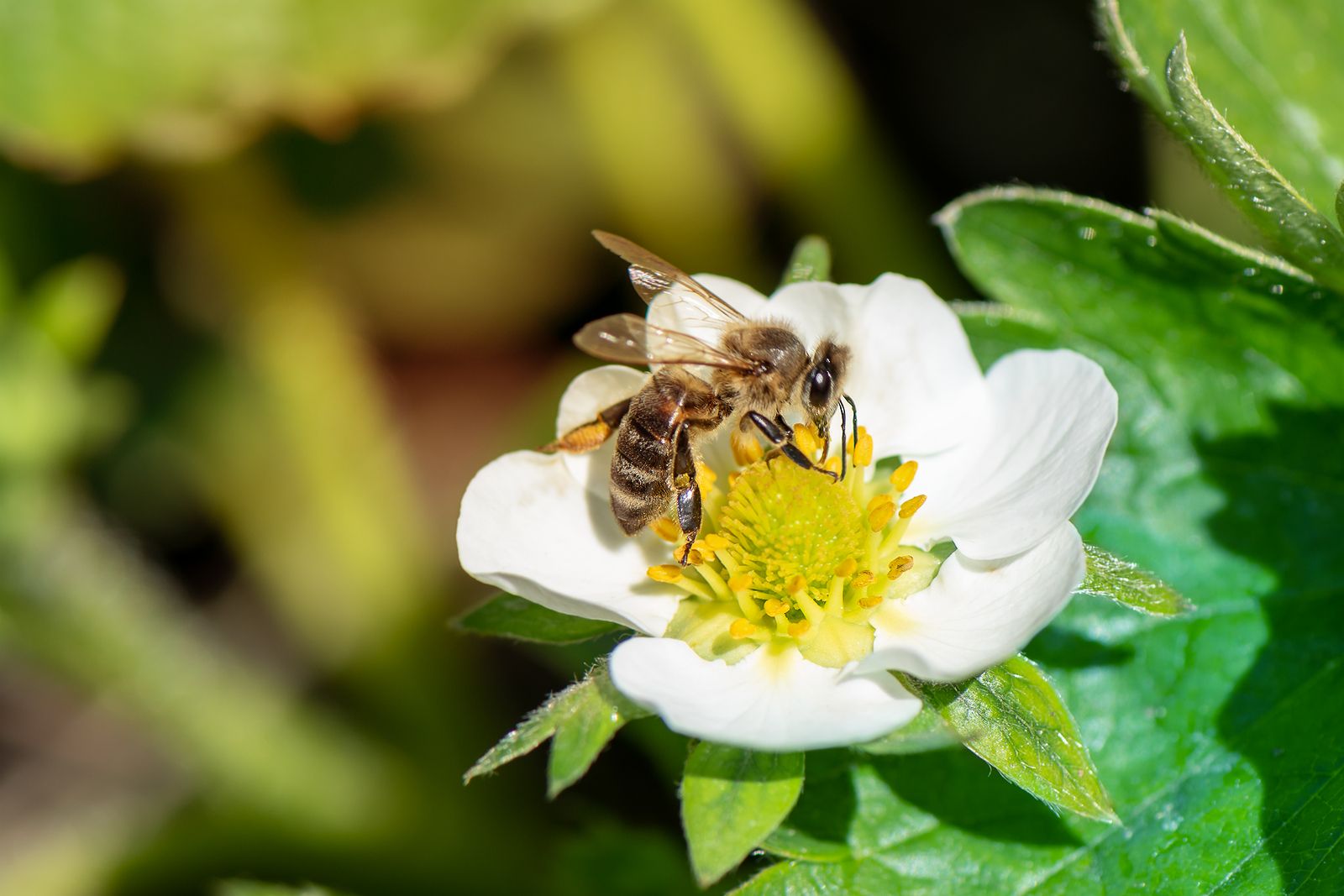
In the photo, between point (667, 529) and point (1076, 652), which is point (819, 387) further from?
point (1076, 652)

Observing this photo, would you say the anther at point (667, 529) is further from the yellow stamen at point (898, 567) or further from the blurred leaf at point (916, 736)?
the blurred leaf at point (916, 736)

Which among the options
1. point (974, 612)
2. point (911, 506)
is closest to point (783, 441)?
point (911, 506)

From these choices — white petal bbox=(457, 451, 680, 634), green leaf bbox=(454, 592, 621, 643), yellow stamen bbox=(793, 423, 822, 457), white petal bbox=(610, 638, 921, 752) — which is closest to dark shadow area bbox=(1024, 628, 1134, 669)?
white petal bbox=(610, 638, 921, 752)

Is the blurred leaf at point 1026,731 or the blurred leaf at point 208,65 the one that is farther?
the blurred leaf at point 208,65

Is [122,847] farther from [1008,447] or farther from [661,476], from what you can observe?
[1008,447]

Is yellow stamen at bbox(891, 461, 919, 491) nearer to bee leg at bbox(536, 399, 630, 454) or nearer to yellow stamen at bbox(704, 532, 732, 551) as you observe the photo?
yellow stamen at bbox(704, 532, 732, 551)

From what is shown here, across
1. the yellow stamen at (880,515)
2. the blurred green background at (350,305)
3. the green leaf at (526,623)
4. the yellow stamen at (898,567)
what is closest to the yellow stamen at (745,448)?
the yellow stamen at (880,515)

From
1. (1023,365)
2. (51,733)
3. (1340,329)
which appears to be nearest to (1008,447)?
(1023,365)
